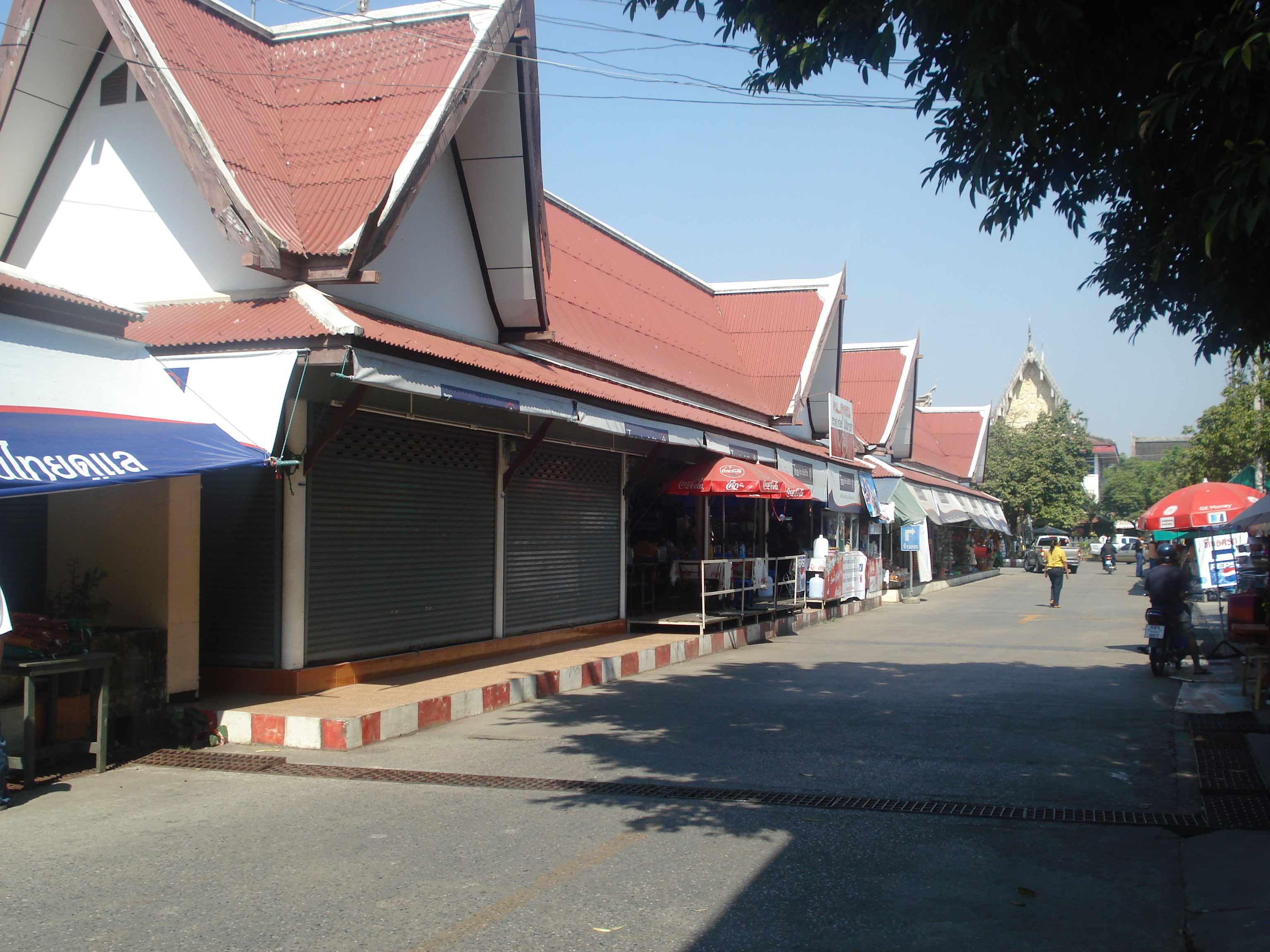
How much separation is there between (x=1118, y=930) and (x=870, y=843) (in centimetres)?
154

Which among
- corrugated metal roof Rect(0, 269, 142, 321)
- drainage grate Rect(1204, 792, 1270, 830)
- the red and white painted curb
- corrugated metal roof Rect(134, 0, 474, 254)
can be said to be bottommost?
drainage grate Rect(1204, 792, 1270, 830)

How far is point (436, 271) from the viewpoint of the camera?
12.3 metres

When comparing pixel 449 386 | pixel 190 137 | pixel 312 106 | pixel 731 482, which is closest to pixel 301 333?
pixel 449 386

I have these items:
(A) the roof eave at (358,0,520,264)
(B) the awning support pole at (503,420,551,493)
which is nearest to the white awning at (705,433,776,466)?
(B) the awning support pole at (503,420,551,493)

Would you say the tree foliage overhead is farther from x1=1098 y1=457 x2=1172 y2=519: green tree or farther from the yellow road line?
x1=1098 y1=457 x2=1172 y2=519: green tree

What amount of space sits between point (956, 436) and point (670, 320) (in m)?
35.7

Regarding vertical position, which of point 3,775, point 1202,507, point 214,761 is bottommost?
point 214,761

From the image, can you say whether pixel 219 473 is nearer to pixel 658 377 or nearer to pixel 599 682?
pixel 599 682

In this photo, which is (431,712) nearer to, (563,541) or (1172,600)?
(563,541)

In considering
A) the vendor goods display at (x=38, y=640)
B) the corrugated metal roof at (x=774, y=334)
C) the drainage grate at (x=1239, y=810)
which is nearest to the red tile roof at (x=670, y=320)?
the corrugated metal roof at (x=774, y=334)

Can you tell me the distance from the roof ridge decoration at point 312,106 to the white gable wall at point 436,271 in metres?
0.59

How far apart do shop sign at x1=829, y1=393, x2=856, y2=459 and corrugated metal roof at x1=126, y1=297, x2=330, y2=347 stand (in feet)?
52.9

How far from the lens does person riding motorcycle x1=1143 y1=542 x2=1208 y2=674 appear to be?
519 inches

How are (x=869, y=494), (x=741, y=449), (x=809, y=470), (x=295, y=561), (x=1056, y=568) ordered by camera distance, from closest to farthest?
(x=295, y=561) < (x=741, y=449) < (x=809, y=470) < (x=1056, y=568) < (x=869, y=494)
